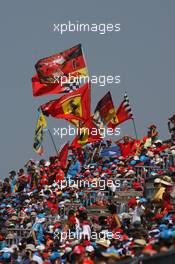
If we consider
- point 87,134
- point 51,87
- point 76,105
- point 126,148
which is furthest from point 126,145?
point 51,87

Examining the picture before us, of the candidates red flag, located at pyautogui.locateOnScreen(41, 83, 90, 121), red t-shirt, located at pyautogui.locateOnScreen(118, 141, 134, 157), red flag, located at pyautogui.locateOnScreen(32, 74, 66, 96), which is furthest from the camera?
red flag, located at pyautogui.locateOnScreen(32, 74, 66, 96)

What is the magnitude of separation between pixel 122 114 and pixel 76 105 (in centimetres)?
168

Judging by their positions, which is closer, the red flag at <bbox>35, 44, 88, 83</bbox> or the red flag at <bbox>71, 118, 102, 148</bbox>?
the red flag at <bbox>71, 118, 102, 148</bbox>

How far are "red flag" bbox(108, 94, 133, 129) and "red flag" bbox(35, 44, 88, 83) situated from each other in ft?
5.55

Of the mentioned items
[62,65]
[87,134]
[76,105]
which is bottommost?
[87,134]

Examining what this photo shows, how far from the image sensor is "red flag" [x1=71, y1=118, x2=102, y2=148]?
3981cm

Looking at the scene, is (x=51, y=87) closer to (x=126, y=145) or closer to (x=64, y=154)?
(x=64, y=154)

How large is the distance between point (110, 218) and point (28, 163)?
1692cm

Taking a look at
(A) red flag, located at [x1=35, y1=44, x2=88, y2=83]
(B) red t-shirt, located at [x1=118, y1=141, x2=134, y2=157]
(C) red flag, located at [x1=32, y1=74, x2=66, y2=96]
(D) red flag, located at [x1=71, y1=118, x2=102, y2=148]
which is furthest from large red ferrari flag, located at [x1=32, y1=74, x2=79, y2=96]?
(B) red t-shirt, located at [x1=118, y1=141, x2=134, y2=157]

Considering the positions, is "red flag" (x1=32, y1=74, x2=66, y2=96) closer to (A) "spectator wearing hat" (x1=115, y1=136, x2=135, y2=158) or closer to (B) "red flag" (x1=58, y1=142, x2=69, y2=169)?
(B) "red flag" (x1=58, y1=142, x2=69, y2=169)

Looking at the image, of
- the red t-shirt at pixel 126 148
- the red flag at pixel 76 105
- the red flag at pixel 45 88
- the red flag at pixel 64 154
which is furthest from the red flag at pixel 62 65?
the red t-shirt at pixel 126 148

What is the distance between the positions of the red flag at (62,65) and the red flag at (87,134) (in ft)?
5.92

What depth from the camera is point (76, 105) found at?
137 ft

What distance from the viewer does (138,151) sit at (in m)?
36.2
